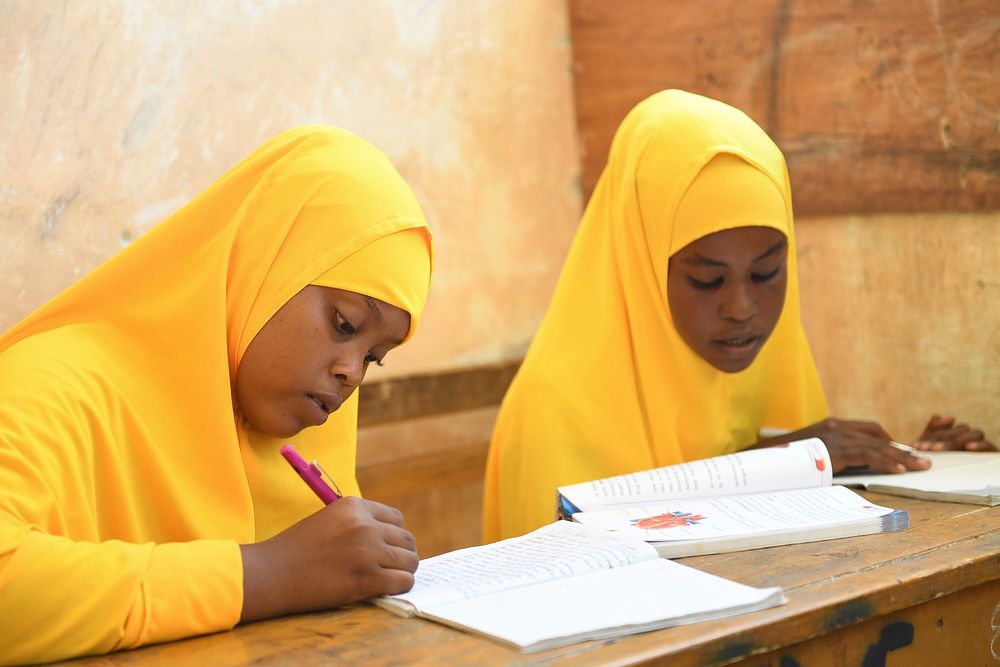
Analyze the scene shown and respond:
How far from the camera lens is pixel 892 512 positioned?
1.67 meters

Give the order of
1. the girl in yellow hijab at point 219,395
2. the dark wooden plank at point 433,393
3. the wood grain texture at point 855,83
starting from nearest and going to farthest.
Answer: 1. the girl in yellow hijab at point 219,395
2. the wood grain texture at point 855,83
3. the dark wooden plank at point 433,393

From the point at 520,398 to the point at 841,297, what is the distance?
1129mm

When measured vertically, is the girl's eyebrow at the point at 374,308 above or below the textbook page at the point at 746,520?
above

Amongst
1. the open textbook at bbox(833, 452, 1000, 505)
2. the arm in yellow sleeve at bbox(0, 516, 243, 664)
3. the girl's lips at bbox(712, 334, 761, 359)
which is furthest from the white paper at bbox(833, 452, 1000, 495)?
the arm in yellow sleeve at bbox(0, 516, 243, 664)

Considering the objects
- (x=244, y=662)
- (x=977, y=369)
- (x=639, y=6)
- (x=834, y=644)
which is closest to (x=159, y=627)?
(x=244, y=662)

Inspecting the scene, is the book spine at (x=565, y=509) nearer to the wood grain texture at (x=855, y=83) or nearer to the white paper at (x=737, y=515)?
the white paper at (x=737, y=515)

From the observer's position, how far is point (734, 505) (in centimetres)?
180

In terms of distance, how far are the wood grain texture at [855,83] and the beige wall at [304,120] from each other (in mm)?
442

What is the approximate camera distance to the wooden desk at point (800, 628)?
121cm

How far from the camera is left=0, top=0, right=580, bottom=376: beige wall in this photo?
7.98 ft

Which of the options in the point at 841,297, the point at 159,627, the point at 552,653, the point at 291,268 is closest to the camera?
the point at 552,653

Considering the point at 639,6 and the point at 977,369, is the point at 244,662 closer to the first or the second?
the point at 977,369

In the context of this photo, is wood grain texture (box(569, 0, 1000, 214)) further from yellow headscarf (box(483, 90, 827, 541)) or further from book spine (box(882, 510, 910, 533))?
book spine (box(882, 510, 910, 533))

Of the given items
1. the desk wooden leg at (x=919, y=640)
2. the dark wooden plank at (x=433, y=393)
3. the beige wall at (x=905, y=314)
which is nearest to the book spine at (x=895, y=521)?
the desk wooden leg at (x=919, y=640)
